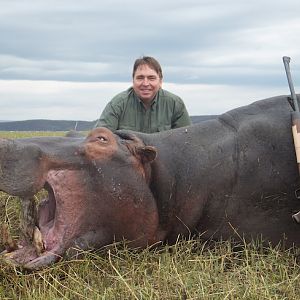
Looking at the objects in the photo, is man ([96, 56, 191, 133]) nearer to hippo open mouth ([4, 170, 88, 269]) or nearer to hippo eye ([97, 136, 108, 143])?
→ hippo eye ([97, 136, 108, 143])

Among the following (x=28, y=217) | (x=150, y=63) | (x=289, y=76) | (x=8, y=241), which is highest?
(x=150, y=63)

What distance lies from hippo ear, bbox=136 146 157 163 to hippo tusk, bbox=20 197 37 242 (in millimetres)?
835

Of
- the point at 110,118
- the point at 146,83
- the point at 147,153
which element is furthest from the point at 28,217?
the point at 146,83

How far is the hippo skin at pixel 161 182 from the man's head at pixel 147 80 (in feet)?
8.36

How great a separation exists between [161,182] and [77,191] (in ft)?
2.48

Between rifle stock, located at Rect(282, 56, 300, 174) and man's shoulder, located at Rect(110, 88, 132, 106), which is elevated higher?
man's shoulder, located at Rect(110, 88, 132, 106)

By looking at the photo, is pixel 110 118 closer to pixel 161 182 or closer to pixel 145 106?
pixel 145 106

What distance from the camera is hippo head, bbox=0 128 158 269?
174 inches

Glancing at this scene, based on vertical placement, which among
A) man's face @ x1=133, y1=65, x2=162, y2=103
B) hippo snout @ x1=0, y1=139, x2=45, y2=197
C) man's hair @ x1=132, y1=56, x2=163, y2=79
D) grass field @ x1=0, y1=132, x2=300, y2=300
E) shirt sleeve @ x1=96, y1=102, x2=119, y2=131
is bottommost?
grass field @ x1=0, y1=132, x2=300, y2=300

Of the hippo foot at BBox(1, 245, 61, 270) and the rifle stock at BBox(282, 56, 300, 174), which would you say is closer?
the hippo foot at BBox(1, 245, 61, 270)

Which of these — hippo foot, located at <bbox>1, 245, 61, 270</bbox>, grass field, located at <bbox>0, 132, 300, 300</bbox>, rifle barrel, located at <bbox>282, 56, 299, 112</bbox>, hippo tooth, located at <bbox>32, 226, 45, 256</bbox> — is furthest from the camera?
rifle barrel, located at <bbox>282, 56, 299, 112</bbox>

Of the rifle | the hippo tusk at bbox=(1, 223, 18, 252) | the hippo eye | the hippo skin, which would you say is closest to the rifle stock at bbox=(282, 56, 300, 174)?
the rifle

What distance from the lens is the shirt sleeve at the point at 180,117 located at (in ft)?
27.4

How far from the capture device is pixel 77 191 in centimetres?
455
